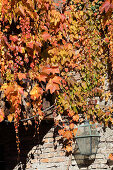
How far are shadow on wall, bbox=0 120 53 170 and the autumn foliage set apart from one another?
1.09 feet

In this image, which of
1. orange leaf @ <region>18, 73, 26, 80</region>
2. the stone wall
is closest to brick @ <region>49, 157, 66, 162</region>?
the stone wall

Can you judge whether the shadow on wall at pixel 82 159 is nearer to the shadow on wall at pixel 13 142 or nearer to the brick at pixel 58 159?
the brick at pixel 58 159

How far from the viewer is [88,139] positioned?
365 cm

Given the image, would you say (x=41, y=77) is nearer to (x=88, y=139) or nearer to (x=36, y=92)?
(x=36, y=92)

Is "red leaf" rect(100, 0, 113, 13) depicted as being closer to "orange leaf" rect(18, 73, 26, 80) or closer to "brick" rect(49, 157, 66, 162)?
"orange leaf" rect(18, 73, 26, 80)

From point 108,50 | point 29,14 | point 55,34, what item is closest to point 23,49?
point 29,14

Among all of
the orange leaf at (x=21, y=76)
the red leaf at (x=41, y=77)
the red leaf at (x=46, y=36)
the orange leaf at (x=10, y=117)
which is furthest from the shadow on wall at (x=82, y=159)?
the red leaf at (x=46, y=36)

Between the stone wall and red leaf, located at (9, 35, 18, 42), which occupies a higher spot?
red leaf, located at (9, 35, 18, 42)

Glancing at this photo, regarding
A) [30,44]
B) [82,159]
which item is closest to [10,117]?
[30,44]

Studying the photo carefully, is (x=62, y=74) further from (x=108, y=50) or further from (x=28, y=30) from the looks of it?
(x=28, y=30)

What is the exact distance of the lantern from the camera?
3.64 m

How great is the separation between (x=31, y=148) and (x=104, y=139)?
106 centimetres

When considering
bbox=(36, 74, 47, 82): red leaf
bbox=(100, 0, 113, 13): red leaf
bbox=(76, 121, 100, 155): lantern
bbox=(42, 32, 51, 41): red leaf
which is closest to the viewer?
bbox=(36, 74, 47, 82): red leaf

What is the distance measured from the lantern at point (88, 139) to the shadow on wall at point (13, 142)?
49cm
